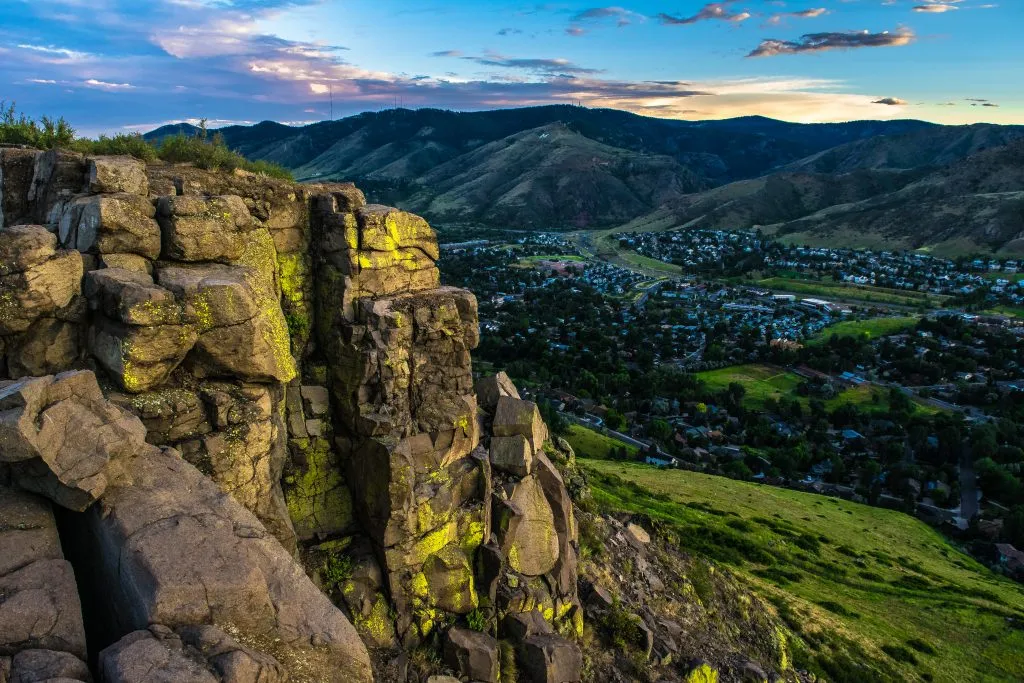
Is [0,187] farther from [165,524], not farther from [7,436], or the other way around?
[165,524]

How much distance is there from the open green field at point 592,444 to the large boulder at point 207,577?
8436 cm

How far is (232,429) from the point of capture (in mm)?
17312

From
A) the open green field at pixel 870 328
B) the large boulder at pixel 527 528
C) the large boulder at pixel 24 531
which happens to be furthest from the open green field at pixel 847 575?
the open green field at pixel 870 328

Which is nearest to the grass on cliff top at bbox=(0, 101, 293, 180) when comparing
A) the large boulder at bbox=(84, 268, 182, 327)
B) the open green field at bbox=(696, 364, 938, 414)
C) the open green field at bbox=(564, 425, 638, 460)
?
the large boulder at bbox=(84, 268, 182, 327)

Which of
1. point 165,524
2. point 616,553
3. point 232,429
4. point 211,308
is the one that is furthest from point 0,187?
point 616,553

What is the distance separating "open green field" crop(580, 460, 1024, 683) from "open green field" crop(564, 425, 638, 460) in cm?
1134

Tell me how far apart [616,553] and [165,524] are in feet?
80.5

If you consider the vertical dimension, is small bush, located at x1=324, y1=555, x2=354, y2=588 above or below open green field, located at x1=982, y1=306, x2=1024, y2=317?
above

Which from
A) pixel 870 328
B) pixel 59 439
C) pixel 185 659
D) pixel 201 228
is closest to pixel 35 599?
pixel 59 439

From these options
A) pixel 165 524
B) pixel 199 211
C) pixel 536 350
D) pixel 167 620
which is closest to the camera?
pixel 167 620

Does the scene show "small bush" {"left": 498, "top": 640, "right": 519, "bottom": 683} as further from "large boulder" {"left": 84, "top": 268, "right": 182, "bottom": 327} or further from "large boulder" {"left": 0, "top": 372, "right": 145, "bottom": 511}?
"large boulder" {"left": 84, "top": 268, "right": 182, "bottom": 327}

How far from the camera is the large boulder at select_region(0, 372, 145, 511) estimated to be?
1219cm

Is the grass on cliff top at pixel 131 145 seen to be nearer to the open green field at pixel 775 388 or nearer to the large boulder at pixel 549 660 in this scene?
the large boulder at pixel 549 660

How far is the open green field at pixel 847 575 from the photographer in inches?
1681
